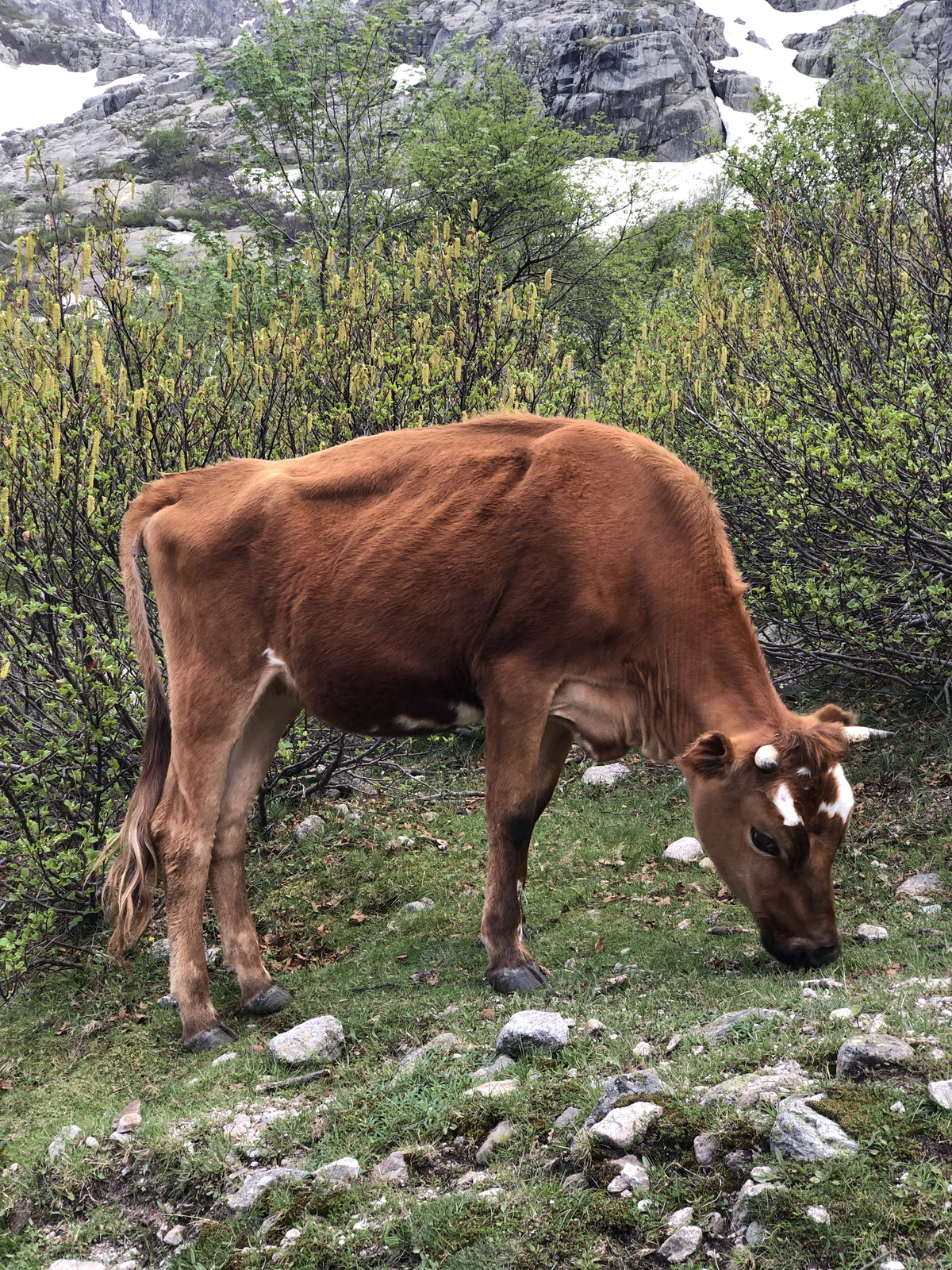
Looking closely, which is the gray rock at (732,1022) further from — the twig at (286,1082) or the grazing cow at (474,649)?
the twig at (286,1082)

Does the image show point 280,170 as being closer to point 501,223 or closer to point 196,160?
point 501,223

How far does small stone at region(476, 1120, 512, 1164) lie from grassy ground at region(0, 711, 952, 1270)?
5 cm

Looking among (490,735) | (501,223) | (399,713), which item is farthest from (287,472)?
(501,223)

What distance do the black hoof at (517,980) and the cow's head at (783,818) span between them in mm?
1185

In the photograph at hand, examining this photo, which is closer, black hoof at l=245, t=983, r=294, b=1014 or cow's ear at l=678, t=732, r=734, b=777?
cow's ear at l=678, t=732, r=734, b=777

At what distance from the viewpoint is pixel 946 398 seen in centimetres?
806

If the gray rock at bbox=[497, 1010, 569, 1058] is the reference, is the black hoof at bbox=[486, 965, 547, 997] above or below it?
below

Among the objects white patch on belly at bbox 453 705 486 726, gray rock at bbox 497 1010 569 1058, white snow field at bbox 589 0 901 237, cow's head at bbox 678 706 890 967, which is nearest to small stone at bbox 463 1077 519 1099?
gray rock at bbox 497 1010 569 1058

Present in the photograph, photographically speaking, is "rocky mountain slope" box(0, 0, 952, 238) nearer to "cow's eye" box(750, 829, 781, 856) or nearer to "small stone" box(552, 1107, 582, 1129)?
"cow's eye" box(750, 829, 781, 856)

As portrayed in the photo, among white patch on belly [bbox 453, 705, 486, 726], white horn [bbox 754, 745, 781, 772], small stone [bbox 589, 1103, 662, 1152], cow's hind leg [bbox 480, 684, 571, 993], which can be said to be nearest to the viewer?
small stone [bbox 589, 1103, 662, 1152]

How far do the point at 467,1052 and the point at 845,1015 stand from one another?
1682 mm

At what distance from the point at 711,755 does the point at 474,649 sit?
1408 mm

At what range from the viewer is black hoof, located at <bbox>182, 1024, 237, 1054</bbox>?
18.6ft

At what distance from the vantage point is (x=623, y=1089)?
3.86 m
